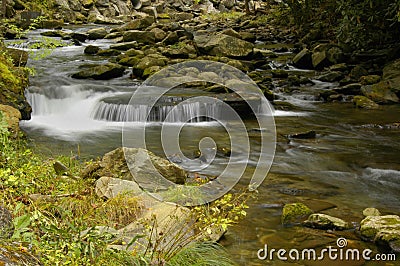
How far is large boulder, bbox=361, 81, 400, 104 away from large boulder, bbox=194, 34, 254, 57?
555cm

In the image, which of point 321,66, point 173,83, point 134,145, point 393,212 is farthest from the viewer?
point 321,66

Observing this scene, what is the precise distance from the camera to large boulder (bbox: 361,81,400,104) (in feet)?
39.8

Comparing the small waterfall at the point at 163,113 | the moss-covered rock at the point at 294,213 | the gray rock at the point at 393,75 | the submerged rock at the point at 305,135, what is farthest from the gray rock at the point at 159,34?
the moss-covered rock at the point at 294,213

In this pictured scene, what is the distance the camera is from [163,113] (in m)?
10.5

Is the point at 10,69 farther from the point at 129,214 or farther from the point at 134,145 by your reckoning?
the point at 129,214

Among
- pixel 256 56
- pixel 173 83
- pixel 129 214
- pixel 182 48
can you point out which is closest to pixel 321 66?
pixel 256 56

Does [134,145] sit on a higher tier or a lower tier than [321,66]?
lower

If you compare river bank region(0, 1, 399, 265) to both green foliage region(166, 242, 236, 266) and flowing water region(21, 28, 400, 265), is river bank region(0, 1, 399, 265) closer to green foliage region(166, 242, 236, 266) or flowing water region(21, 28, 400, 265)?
flowing water region(21, 28, 400, 265)

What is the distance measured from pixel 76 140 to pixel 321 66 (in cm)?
1027

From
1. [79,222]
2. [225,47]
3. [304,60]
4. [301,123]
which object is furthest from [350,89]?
[79,222]

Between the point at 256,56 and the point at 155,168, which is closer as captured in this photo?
the point at 155,168

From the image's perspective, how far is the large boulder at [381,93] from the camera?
478 inches

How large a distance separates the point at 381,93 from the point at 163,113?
6.05 m

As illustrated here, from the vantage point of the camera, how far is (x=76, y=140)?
9.01m
